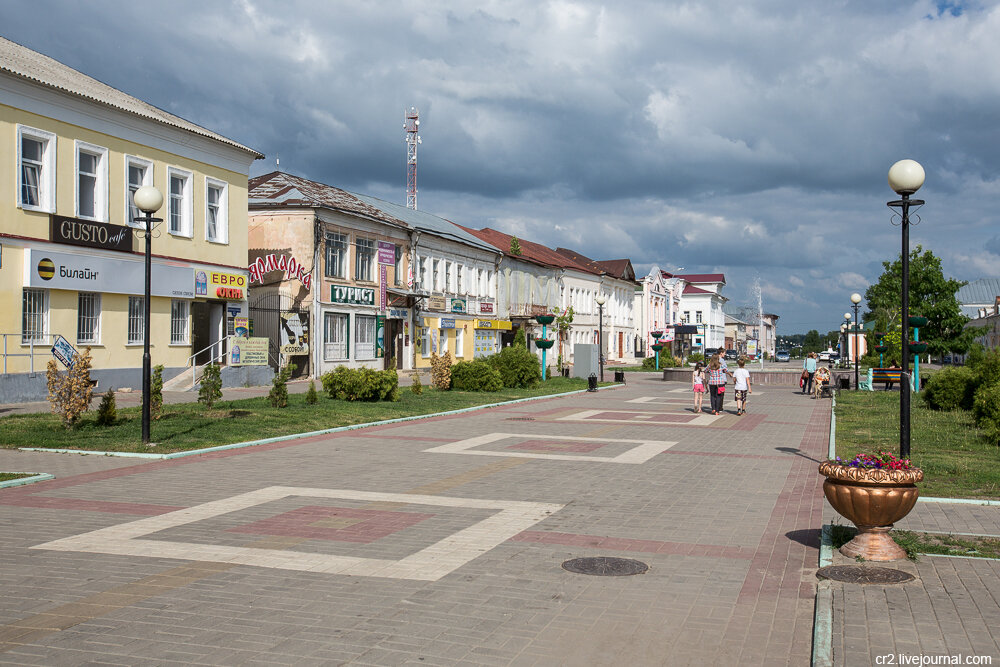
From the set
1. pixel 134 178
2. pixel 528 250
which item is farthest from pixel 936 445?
pixel 528 250

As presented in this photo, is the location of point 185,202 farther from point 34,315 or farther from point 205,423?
point 205,423

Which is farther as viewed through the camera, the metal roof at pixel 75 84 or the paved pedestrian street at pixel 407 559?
the metal roof at pixel 75 84

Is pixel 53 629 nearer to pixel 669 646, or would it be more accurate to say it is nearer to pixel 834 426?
pixel 669 646

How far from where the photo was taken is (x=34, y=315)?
21.9m

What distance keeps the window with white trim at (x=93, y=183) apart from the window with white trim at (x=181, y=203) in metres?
2.79

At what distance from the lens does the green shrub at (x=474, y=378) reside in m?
29.1

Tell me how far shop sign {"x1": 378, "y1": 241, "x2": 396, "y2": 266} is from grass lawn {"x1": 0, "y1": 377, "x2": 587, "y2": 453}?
1444cm

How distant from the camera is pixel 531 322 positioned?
184 ft

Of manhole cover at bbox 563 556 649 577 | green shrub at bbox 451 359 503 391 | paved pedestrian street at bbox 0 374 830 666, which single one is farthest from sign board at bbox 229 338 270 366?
manhole cover at bbox 563 556 649 577

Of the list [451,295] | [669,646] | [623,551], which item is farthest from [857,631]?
[451,295]

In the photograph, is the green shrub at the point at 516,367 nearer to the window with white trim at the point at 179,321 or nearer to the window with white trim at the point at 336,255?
the window with white trim at the point at 336,255

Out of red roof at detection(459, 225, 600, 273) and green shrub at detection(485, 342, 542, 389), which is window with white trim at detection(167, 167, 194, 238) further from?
red roof at detection(459, 225, 600, 273)

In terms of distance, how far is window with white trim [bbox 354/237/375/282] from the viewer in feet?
119

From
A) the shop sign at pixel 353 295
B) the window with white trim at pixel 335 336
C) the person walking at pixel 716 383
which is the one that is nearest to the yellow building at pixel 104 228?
the window with white trim at pixel 335 336
